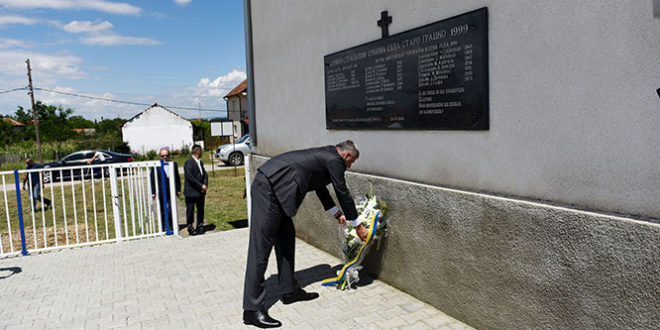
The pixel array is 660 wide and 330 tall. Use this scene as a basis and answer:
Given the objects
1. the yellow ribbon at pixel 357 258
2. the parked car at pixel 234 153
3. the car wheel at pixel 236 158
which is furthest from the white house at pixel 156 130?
the yellow ribbon at pixel 357 258

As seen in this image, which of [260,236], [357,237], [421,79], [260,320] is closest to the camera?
[260,320]

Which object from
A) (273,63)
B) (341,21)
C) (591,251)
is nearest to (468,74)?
(591,251)

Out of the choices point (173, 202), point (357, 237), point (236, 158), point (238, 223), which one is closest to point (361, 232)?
point (357, 237)

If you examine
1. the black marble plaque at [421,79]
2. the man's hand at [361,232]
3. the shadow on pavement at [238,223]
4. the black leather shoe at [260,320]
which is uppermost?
the black marble plaque at [421,79]

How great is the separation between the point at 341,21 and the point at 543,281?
374cm

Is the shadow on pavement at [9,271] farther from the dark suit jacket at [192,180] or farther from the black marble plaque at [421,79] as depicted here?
the black marble plaque at [421,79]

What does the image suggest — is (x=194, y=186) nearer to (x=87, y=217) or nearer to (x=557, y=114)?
(x=87, y=217)

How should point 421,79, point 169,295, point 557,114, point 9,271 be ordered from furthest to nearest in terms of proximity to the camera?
point 9,271, point 169,295, point 421,79, point 557,114

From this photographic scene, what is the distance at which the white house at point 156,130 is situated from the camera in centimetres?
5109

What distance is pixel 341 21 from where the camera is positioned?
5.58 meters

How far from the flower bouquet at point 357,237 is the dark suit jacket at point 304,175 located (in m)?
0.37

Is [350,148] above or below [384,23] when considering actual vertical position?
below

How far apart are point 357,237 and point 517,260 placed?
5.70ft

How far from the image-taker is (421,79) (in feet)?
13.8
